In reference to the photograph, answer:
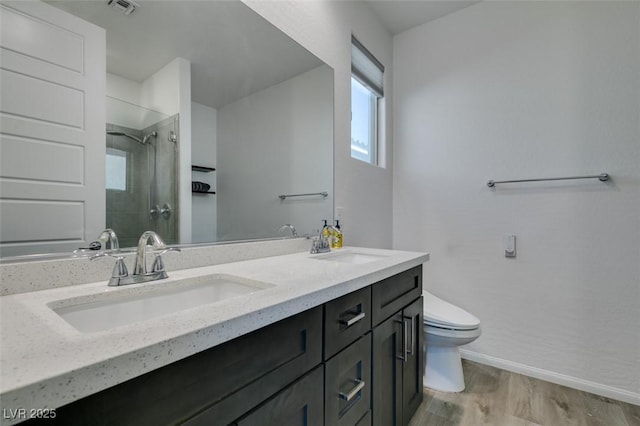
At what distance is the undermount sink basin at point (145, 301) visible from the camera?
70 cm

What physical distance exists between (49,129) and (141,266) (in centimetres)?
43

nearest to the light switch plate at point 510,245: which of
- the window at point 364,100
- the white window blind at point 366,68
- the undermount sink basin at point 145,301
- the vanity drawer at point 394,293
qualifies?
the vanity drawer at point 394,293

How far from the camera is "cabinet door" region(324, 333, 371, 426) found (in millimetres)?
829

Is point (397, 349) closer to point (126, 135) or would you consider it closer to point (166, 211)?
point (166, 211)

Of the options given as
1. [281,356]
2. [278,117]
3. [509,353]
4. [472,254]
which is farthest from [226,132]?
[509,353]

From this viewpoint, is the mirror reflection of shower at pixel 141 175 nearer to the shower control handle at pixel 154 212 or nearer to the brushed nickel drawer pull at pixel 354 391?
the shower control handle at pixel 154 212

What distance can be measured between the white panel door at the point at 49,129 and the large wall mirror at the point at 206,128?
15mm

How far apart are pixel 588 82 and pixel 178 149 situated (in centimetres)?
233

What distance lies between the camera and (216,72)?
1.23 meters

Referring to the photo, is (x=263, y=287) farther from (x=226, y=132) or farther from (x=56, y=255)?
(x=226, y=132)

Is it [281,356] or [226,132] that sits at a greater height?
[226,132]

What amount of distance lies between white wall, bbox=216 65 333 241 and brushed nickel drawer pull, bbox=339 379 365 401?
0.73 metres

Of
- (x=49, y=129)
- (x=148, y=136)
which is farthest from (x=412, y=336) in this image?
(x=49, y=129)

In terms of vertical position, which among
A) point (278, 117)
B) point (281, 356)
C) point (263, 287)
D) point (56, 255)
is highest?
point (278, 117)
